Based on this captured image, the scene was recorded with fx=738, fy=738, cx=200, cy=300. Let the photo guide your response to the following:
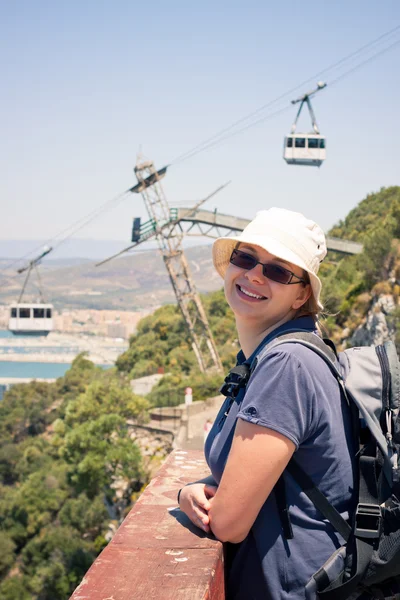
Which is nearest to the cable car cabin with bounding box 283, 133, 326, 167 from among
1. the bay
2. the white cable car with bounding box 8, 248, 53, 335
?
the white cable car with bounding box 8, 248, 53, 335

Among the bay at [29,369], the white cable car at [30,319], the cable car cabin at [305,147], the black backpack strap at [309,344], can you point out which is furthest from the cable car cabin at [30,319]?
the bay at [29,369]

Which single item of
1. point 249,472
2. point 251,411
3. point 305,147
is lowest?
point 249,472

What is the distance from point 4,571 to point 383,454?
3067 cm

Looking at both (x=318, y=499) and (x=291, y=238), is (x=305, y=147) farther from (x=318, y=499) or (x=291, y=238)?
(x=318, y=499)

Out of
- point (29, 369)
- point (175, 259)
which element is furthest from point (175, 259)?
point (29, 369)

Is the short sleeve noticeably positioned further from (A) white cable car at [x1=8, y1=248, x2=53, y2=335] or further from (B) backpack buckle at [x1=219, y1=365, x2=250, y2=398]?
(A) white cable car at [x1=8, y1=248, x2=53, y2=335]

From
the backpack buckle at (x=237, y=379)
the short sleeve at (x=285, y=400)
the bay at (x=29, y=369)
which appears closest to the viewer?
the short sleeve at (x=285, y=400)

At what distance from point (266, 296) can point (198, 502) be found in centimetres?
62

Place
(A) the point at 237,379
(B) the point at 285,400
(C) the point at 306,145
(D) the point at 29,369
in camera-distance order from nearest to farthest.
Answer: (B) the point at 285,400 → (A) the point at 237,379 → (C) the point at 306,145 → (D) the point at 29,369

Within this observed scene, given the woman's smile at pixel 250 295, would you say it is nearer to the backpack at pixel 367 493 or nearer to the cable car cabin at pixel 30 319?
the backpack at pixel 367 493

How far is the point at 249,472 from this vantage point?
1.85 m

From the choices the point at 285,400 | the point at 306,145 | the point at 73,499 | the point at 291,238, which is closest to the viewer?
the point at 285,400

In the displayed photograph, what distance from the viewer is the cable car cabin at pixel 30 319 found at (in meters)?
25.9

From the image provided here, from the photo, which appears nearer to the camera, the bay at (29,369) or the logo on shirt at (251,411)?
the logo on shirt at (251,411)
